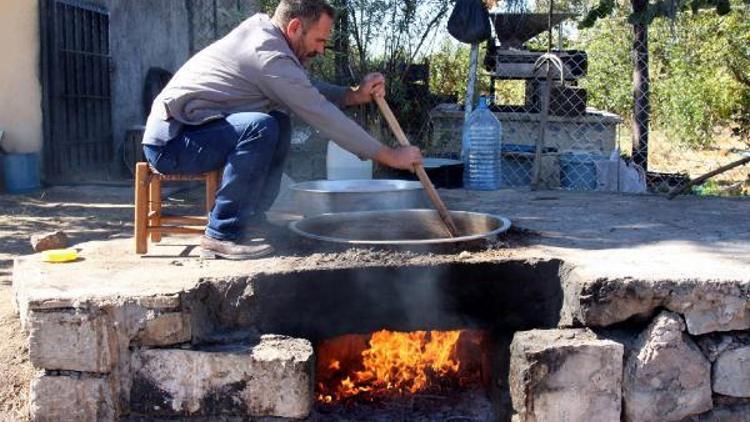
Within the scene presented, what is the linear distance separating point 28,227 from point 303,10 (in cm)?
332

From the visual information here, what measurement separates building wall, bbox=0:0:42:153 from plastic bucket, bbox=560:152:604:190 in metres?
4.95

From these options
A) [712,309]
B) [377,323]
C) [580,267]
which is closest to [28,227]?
[377,323]

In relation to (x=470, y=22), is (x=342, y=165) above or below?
below

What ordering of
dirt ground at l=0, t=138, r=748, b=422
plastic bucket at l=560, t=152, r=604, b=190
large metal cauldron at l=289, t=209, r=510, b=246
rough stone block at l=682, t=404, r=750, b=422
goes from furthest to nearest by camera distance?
plastic bucket at l=560, t=152, r=604, b=190
large metal cauldron at l=289, t=209, r=510, b=246
dirt ground at l=0, t=138, r=748, b=422
rough stone block at l=682, t=404, r=750, b=422

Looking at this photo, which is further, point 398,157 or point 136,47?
point 136,47

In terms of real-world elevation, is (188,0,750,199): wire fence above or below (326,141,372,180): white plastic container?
above

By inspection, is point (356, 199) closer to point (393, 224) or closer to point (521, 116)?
point (393, 224)

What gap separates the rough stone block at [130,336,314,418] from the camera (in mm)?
2787

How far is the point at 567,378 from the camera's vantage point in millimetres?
2807

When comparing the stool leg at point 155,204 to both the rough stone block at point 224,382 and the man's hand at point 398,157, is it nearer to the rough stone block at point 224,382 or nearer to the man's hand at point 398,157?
the rough stone block at point 224,382

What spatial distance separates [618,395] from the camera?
2.85 m

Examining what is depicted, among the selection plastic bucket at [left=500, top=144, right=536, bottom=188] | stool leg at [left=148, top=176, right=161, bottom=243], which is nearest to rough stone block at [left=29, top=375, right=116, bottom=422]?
stool leg at [left=148, top=176, right=161, bottom=243]

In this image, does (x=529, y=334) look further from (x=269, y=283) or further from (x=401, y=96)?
(x=401, y=96)

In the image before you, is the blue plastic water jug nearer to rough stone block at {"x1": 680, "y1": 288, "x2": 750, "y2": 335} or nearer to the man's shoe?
the man's shoe
